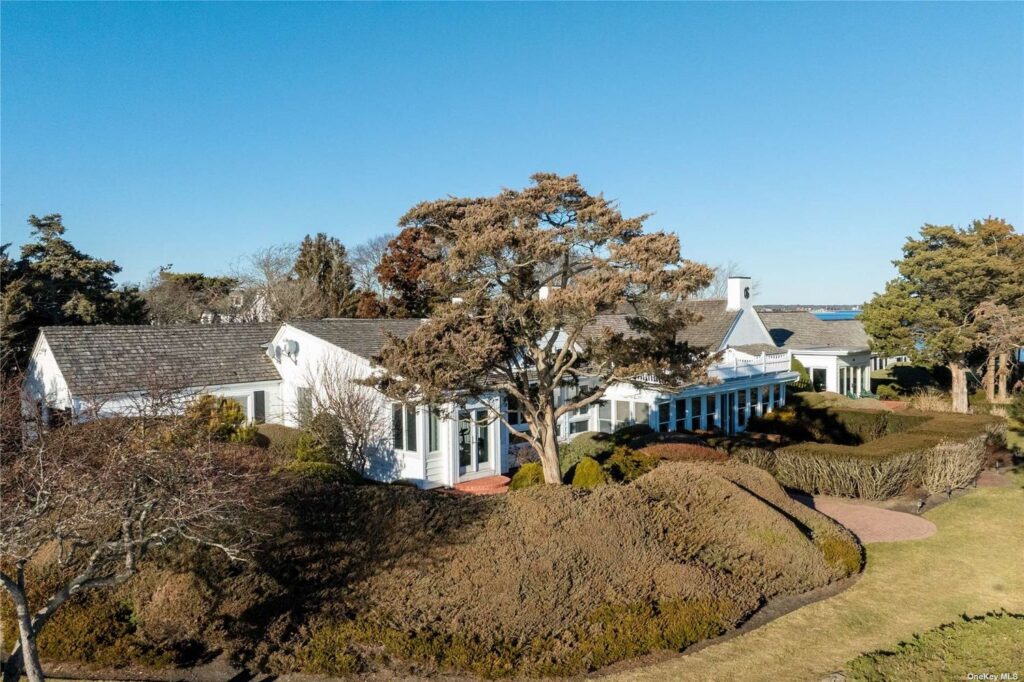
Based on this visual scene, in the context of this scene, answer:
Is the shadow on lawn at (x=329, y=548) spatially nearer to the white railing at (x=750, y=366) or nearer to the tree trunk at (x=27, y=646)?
the tree trunk at (x=27, y=646)

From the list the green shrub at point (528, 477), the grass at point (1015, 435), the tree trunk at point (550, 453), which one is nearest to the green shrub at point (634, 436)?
the green shrub at point (528, 477)

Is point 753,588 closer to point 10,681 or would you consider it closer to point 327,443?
point 10,681

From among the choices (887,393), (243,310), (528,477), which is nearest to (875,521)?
(528,477)

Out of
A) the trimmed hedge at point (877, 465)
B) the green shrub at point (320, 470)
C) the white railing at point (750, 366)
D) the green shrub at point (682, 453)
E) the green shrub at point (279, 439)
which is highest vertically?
the white railing at point (750, 366)

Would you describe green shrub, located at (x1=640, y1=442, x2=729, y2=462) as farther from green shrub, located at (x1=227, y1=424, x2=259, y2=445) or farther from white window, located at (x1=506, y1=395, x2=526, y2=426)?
green shrub, located at (x1=227, y1=424, x2=259, y2=445)

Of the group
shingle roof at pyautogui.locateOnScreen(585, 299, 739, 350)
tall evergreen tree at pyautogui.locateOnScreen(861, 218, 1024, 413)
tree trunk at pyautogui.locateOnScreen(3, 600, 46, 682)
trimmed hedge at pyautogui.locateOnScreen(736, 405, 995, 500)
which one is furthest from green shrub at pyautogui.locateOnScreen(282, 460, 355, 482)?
tall evergreen tree at pyautogui.locateOnScreen(861, 218, 1024, 413)

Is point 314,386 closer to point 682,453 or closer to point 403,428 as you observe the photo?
point 403,428
